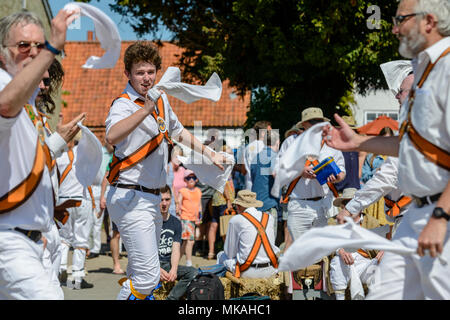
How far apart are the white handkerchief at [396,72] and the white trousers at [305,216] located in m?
2.57

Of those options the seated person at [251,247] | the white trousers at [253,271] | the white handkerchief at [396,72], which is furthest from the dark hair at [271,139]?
the white handkerchief at [396,72]

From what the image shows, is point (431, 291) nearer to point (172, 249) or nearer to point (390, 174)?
point (390, 174)

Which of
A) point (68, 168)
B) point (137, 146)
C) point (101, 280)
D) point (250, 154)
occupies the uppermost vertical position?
point (137, 146)

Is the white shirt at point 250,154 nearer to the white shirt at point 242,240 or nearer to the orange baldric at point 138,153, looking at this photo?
the white shirt at point 242,240

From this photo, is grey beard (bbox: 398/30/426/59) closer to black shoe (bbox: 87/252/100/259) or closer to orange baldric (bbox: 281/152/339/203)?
orange baldric (bbox: 281/152/339/203)

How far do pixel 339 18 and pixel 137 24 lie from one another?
18.8 ft

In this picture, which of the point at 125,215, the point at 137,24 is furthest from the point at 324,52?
the point at 125,215

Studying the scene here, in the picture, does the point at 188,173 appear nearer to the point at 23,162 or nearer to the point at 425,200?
the point at 23,162

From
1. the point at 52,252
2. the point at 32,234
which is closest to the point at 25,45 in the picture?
the point at 32,234

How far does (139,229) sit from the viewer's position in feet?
17.6

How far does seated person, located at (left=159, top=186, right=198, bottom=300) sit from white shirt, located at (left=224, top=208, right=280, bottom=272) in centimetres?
48

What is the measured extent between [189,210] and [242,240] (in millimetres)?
5178

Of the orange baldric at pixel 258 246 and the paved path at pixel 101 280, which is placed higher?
the orange baldric at pixel 258 246

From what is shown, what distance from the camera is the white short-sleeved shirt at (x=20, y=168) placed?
3371 millimetres
